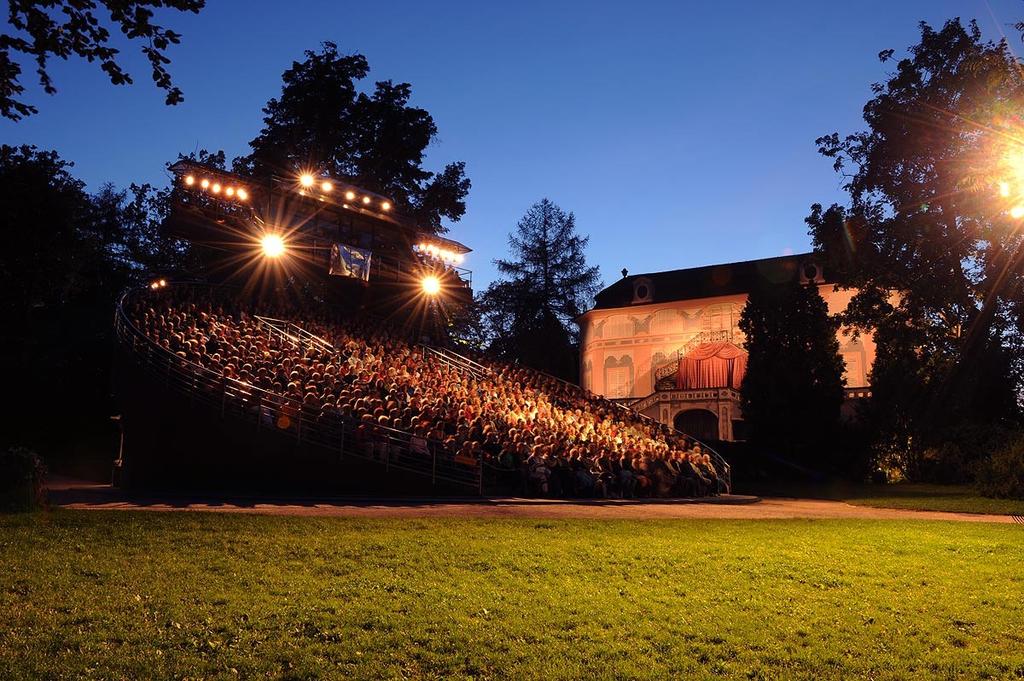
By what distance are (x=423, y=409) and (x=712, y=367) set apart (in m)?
29.4

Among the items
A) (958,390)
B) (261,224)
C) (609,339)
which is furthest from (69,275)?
(958,390)

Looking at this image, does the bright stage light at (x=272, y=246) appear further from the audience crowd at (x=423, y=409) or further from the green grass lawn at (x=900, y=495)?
the green grass lawn at (x=900, y=495)

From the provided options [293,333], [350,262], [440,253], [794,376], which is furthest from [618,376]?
[293,333]

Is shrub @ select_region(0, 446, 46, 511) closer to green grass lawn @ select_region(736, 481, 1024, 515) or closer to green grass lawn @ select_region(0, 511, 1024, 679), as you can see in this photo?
green grass lawn @ select_region(0, 511, 1024, 679)

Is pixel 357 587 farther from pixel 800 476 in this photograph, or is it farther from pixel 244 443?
pixel 800 476

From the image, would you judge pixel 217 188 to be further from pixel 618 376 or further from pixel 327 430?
pixel 618 376

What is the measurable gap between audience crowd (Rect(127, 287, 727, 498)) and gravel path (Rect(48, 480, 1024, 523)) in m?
1.54

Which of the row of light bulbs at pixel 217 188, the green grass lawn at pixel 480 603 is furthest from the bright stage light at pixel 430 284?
the green grass lawn at pixel 480 603

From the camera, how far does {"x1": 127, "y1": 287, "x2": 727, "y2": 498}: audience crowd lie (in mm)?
17547

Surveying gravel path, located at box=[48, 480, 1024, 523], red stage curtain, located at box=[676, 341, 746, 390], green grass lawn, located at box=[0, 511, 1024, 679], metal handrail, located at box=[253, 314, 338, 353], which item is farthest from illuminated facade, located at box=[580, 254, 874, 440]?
green grass lawn, located at box=[0, 511, 1024, 679]

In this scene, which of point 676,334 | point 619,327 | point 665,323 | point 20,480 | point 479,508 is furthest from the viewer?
point 619,327

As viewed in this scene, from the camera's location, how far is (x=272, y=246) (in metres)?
33.3

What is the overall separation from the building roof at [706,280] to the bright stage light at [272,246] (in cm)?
2551

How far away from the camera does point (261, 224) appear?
34.1 m
